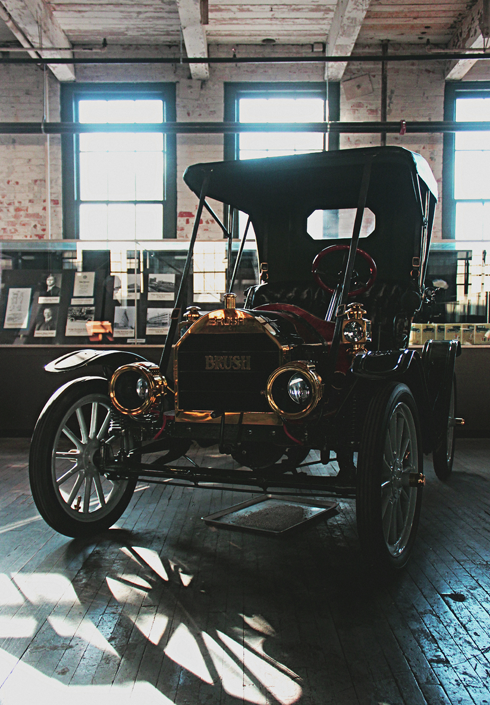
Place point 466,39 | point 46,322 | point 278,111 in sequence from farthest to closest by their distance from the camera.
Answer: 1. point 278,111
2. point 466,39
3. point 46,322

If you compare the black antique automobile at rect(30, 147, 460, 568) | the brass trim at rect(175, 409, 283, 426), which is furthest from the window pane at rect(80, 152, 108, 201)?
the brass trim at rect(175, 409, 283, 426)

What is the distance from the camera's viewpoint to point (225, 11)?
6727mm

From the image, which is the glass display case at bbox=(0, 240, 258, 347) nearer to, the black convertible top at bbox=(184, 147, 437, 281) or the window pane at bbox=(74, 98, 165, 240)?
Answer: the window pane at bbox=(74, 98, 165, 240)

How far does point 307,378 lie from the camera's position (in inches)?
93.4

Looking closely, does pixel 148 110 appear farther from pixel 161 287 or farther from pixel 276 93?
pixel 161 287

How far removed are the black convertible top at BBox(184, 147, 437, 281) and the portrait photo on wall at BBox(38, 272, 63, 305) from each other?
2889 mm

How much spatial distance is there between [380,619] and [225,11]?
6722 mm

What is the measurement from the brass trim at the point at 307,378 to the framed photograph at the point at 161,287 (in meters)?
3.78

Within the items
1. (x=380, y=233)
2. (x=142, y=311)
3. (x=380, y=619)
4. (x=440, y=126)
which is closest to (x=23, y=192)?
(x=142, y=311)

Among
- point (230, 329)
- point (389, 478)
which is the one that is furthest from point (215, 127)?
point (389, 478)

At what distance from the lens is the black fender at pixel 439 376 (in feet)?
10.8

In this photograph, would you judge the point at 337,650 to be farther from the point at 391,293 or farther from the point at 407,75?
the point at 407,75

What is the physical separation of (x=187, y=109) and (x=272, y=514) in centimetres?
610

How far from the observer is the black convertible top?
288 centimetres
